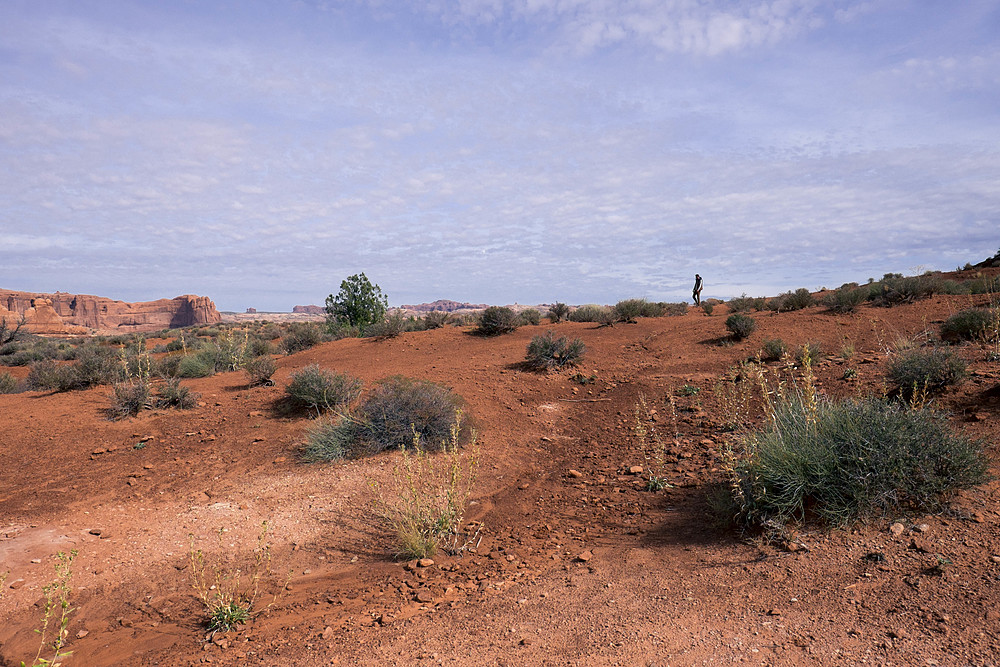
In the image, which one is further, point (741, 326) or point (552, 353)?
point (741, 326)

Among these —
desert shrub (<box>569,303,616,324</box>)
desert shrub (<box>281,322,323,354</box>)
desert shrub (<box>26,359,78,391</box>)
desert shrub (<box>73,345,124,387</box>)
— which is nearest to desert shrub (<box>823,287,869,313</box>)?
desert shrub (<box>569,303,616,324</box>)

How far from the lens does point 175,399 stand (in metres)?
8.36

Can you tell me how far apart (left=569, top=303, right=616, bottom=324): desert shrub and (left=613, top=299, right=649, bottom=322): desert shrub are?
181 millimetres

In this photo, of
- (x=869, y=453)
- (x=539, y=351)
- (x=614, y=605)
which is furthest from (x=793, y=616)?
(x=539, y=351)

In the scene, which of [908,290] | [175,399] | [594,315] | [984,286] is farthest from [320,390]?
[984,286]

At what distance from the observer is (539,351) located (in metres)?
10.3

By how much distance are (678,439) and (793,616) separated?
12.5 ft

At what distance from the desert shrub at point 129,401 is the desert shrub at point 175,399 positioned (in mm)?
162

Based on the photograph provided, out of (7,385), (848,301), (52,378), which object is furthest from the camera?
(848,301)

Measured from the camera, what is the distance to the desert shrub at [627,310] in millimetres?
15383

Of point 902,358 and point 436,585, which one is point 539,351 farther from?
point 436,585

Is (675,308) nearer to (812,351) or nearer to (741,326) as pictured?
(741,326)

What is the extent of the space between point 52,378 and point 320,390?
630 cm

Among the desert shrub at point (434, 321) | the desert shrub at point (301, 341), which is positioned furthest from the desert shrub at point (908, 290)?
the desert shrub at point (301, 341)
